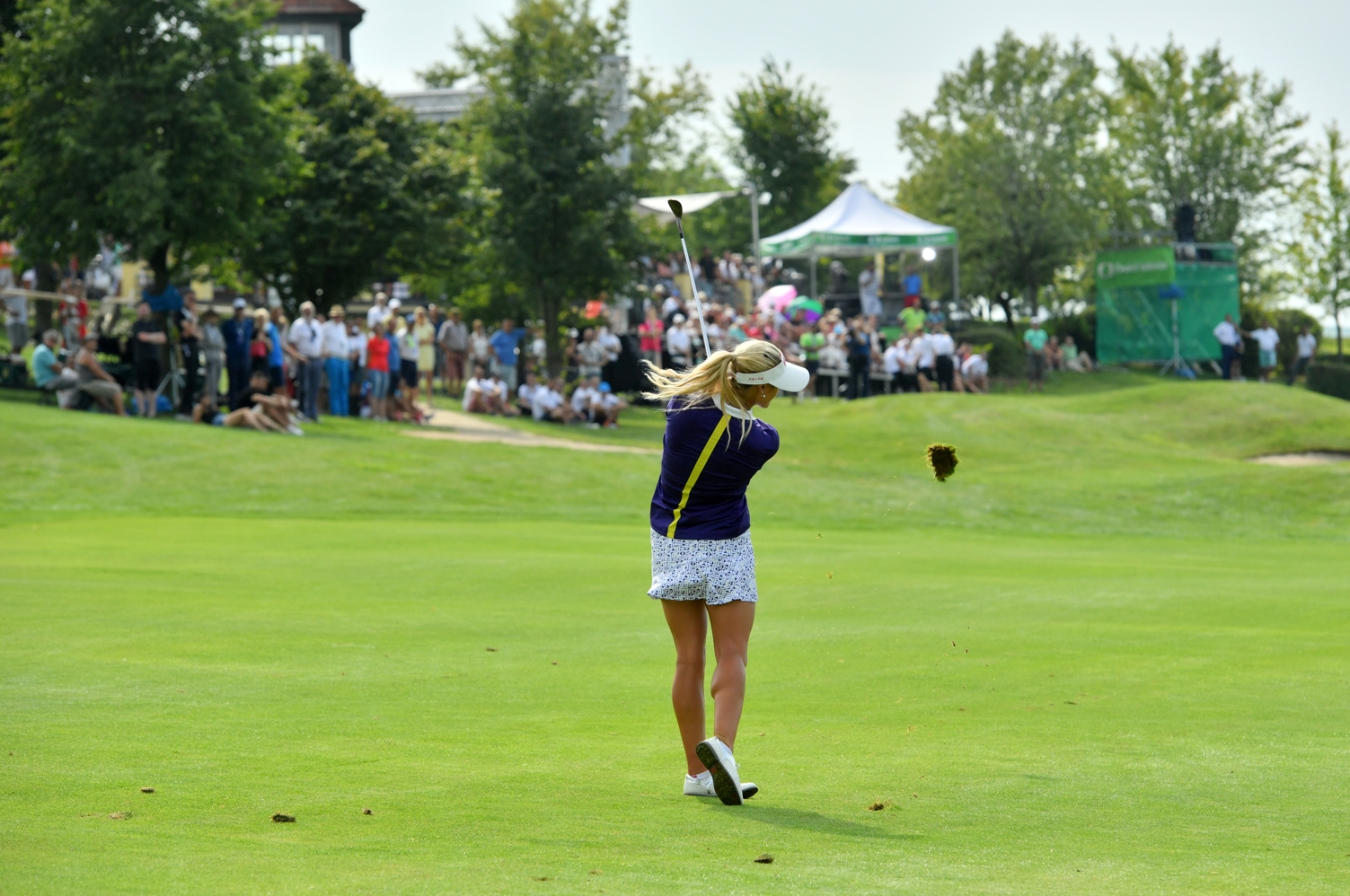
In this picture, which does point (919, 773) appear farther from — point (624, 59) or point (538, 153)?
point (624, 59)

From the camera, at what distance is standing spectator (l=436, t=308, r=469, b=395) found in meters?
39.5

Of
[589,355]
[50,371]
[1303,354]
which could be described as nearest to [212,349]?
[50,371]

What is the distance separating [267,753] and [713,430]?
262 cm

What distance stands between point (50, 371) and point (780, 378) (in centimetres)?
2453

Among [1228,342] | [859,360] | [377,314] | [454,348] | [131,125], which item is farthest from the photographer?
[1228,342]

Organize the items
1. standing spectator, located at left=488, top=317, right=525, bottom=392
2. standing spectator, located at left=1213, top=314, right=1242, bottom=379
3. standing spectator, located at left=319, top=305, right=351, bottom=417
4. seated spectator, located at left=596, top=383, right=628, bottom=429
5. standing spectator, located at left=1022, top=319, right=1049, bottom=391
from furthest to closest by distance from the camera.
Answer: standing spectator, located at left=1213, top=314, right=1242, bottom=379
standing spectator, located at left=1022, top=319, right=1049, bottom=391
standing spectator, located at left=488, top=317, right=525, bottom=392
seated spectator, located at left=596, top=383, right=628, bottom=429
standing spectator, located at left=319, top=305, right=351, bottom=417

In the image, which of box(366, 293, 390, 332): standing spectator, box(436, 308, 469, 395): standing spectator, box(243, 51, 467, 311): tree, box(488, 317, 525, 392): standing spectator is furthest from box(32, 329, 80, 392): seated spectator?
box(488, 317, 525, 392): standing spectator

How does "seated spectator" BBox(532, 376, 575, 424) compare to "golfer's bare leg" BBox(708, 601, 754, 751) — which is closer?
"golfer's bare leg" BBox(708, 601, 754, 751)

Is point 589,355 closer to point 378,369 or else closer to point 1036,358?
point 378,369

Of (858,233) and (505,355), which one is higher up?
(858,233)

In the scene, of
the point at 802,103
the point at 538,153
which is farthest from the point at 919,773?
the point at 802,103

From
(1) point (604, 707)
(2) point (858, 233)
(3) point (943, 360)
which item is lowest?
(1) point (604, 707)

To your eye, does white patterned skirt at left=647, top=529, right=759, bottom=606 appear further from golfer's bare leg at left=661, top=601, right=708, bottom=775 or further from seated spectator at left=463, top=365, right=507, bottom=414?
seated spectator at left=463, top=365, right=507, bottom=414

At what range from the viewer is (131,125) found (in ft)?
99.6
